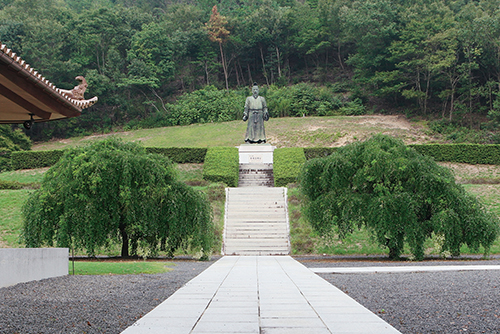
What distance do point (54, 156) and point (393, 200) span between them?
21.4 metres

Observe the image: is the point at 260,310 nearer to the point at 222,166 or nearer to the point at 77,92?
the point at 77,92

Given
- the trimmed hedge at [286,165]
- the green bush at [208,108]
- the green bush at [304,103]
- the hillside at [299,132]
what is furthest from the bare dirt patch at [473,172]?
the green bush at [208,108]

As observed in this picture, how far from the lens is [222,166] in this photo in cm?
2219

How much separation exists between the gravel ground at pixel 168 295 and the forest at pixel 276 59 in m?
30.2

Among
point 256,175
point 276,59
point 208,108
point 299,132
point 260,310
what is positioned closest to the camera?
point 260,310

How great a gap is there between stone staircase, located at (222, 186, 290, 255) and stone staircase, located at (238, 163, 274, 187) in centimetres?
277

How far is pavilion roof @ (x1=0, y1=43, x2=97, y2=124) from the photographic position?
19.1ft

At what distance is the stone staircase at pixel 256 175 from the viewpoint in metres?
22.1

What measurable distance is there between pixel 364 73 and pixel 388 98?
3.55 meters

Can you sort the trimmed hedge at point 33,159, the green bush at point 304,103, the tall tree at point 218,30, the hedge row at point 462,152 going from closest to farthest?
the hedge row at point 462,152
the trimmed hedge at point 33,159
the green bush at point 304,103
the tall tree at point 218,30

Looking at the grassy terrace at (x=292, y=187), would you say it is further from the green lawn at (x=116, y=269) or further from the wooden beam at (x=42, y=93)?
the wooden beam at (x=42, y=93)

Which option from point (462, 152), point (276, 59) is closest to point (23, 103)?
point (462, 152)

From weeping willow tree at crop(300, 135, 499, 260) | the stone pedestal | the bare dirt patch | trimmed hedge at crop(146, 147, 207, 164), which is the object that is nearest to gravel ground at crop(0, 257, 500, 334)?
weeping willow tree at crop(300, 135, 499, 260)

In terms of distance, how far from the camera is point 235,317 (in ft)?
16.1
